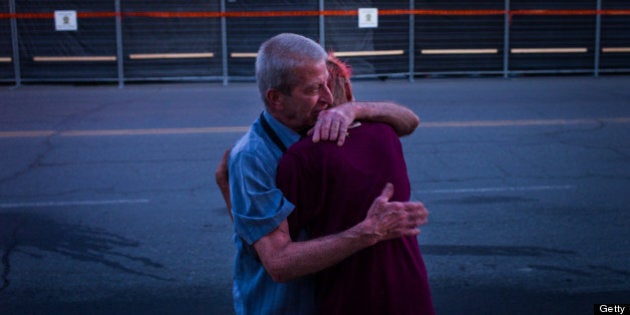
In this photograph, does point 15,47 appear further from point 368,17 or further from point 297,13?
point 368,17

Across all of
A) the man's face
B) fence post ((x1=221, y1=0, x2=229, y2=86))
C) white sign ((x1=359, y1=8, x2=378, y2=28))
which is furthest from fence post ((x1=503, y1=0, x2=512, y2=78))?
the man's face

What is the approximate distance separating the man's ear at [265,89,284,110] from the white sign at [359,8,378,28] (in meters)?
16.7

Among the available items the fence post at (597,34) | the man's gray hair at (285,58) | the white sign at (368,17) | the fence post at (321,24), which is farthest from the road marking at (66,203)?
the fence post at (597,34)

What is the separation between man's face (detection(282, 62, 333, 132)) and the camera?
243cm

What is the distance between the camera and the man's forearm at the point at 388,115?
249 centimetres

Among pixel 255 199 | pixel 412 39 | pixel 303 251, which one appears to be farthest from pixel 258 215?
pixel 412 39

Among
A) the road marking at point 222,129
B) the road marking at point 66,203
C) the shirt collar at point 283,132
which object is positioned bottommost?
the road marking at point 66,203

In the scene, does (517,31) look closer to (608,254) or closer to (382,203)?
(608,254)

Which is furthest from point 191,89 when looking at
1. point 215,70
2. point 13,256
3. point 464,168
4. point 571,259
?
point 571,259

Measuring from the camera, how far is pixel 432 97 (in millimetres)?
15781

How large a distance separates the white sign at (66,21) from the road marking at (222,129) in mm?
6773

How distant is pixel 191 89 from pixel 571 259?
1297 cm
